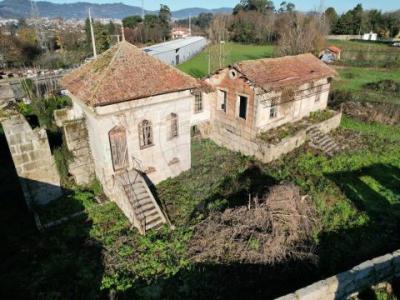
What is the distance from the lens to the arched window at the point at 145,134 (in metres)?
15.0

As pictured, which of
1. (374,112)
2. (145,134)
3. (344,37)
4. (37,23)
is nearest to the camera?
(145,134)

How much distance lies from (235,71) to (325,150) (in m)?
8.27

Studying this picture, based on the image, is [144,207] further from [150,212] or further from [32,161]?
[32,161]

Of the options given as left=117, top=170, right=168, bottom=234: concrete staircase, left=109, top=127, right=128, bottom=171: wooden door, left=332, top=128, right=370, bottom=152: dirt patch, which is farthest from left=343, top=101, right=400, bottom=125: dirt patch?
left=109, top=127, right=128, bottom=171: wooden door

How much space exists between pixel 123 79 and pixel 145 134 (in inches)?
121

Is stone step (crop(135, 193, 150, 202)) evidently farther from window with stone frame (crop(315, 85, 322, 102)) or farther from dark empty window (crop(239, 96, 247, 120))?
window with stone frame (crop(315, 85, 322, 102))

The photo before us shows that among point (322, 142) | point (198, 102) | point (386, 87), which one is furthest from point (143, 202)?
point (386, 87)

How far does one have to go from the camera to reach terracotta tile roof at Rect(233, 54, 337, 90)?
62.1 feet

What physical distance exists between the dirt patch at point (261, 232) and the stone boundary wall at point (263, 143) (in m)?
5.31

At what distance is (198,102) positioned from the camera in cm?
2144

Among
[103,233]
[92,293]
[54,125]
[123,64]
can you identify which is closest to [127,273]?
[92,293]

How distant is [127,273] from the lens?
1098cm

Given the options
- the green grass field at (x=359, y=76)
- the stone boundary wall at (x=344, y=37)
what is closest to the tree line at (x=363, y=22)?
the stone boundary wall at (x=344, y=37)

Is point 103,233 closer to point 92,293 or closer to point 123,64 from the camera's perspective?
point 92,293
